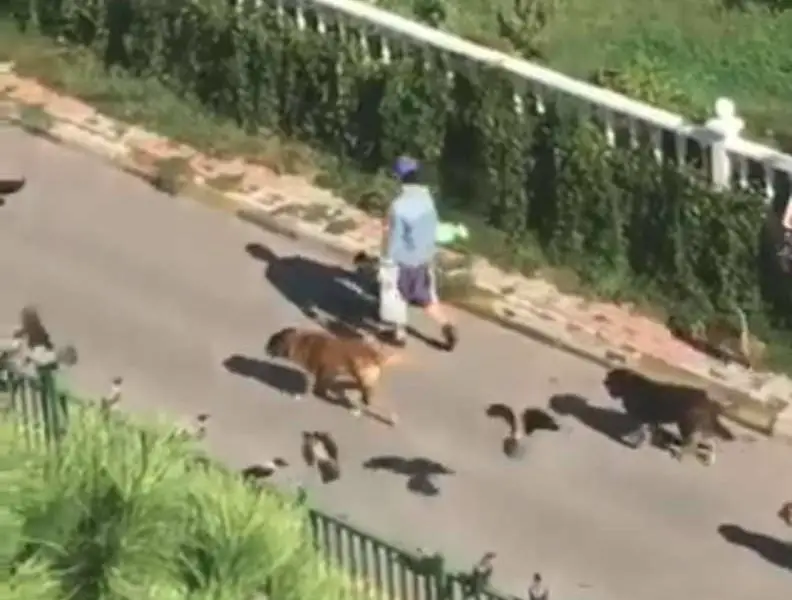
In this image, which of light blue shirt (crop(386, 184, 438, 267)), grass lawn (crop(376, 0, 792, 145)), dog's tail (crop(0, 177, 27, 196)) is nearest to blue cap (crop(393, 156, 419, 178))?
light blue shirt (crop(386, 184, 438, 267))

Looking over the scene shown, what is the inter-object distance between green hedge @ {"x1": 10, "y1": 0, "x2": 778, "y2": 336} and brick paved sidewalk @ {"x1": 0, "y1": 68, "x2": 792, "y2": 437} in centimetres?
24

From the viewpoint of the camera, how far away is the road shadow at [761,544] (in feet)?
53.7

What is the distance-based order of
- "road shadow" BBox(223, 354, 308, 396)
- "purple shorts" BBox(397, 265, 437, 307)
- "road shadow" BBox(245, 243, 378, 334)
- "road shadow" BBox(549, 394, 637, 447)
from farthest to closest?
"road shadow" BBox(245, 243, 378, 334) → "purple shorts" BBox(397, 265, 437, 307) → "road shadow" BBox(223, 354, 308, 396) → "road shadow" BBox(549, 394, 637, 447)

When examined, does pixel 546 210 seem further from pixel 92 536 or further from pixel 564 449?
pixel 92 536

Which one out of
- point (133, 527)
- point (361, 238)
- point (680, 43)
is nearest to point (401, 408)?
point (361, 238)

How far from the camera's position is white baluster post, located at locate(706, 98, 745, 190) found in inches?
719

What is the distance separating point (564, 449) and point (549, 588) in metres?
1.38

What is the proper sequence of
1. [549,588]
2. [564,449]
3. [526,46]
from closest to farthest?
[549,588], [564,449], [526,46]

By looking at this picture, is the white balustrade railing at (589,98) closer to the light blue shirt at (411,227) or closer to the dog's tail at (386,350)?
the light blue shirt at (411,227)

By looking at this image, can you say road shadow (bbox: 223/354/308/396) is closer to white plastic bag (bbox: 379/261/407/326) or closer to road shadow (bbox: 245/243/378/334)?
road shadow (bbox: 245/243/378/334)

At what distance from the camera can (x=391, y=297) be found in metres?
18.2

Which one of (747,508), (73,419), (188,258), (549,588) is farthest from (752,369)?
(73,419)

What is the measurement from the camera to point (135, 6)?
21.1 metres

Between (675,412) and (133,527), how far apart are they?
6155mm
